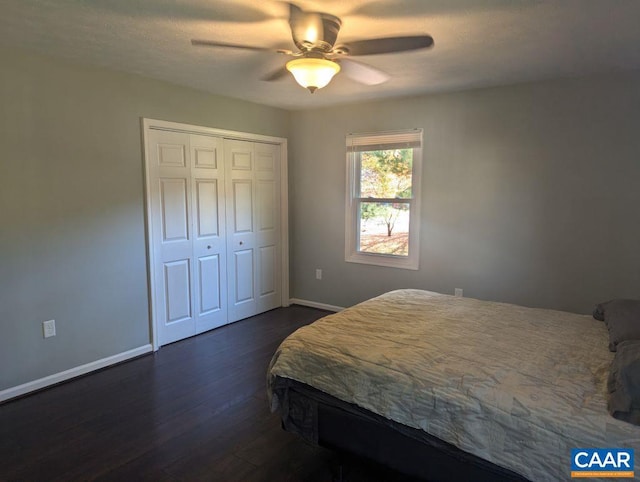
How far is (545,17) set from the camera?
2.18m

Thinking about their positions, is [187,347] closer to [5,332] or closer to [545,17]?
[5,332]

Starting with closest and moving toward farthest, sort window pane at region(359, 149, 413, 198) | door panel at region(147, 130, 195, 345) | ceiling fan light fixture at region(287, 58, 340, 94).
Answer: ceiling fan light fixture at region(287, 58, 340, 94) → door panel at region(147, 130, 195, 345) → window pane at region(359, 149, 413, 198)

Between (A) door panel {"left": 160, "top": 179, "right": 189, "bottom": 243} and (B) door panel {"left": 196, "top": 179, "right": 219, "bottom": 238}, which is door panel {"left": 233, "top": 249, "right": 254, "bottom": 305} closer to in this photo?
(B) door panel {"left": 196, "top": 179, "right": 219, "bottom": 238}

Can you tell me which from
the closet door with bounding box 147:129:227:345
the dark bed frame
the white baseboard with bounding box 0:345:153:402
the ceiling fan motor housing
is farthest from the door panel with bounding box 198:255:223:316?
the ceiling fan motor housing

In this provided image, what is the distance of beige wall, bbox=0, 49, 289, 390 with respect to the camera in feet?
9.19

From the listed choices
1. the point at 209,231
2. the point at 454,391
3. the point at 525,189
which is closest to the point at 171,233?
the point at 209,231

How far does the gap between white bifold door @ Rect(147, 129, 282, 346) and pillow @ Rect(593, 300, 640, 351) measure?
325 centimetres

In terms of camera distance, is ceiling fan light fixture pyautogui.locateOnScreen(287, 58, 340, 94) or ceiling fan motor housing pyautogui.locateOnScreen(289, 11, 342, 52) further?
ceiling fan light fixture pyautogui.locateOnScreen(287, 58, 340, 94)

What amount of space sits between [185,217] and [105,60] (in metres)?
1.44

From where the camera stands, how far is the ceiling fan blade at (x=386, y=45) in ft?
6.56

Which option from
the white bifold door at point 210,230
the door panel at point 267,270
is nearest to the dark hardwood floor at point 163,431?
the white bifold door at point 210,230

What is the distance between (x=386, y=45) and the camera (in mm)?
2096

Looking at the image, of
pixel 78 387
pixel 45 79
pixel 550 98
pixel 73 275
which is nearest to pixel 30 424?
pixel 78 387

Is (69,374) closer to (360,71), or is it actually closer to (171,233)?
(171,233)
